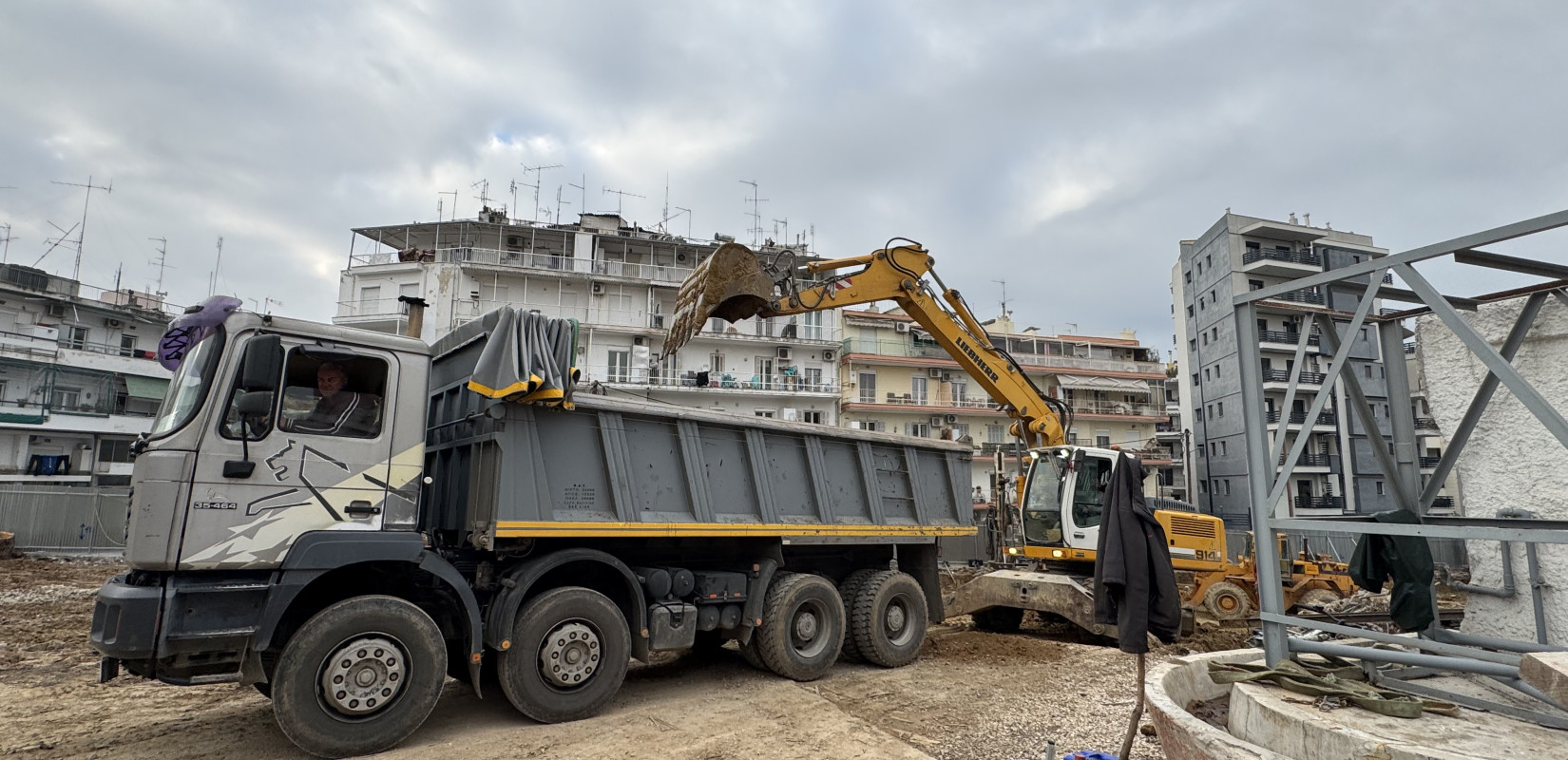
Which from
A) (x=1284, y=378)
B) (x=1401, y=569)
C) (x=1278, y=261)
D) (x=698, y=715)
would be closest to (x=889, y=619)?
(x=698, y=715)

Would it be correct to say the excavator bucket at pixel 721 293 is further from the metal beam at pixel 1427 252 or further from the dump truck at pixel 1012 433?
the metal beam at pixel 1427 252

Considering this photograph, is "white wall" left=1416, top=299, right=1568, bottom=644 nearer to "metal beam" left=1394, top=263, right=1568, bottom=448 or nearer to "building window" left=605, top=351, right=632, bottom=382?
"metal beam" left=1394, top=263, right=1568, bottom=448

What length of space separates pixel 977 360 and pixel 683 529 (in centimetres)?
675

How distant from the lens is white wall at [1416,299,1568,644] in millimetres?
4793

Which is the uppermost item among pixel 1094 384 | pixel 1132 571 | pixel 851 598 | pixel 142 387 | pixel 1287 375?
pixel 1094 384

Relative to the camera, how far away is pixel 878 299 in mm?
11406

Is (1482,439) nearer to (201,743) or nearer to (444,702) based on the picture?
(444,702)

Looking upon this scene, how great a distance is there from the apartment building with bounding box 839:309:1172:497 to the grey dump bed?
29.0m

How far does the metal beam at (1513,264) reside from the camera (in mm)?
4445

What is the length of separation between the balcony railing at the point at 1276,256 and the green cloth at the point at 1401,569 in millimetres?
41579

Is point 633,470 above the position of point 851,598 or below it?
above

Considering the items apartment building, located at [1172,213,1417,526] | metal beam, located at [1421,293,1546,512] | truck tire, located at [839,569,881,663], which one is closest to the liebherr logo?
truck tire, located at [839,569,881,663]

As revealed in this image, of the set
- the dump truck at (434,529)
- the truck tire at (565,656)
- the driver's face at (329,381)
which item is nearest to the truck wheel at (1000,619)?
the dump truck at (434,529)

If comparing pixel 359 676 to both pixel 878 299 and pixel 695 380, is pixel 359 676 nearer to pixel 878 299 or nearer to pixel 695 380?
pixel 878 299
